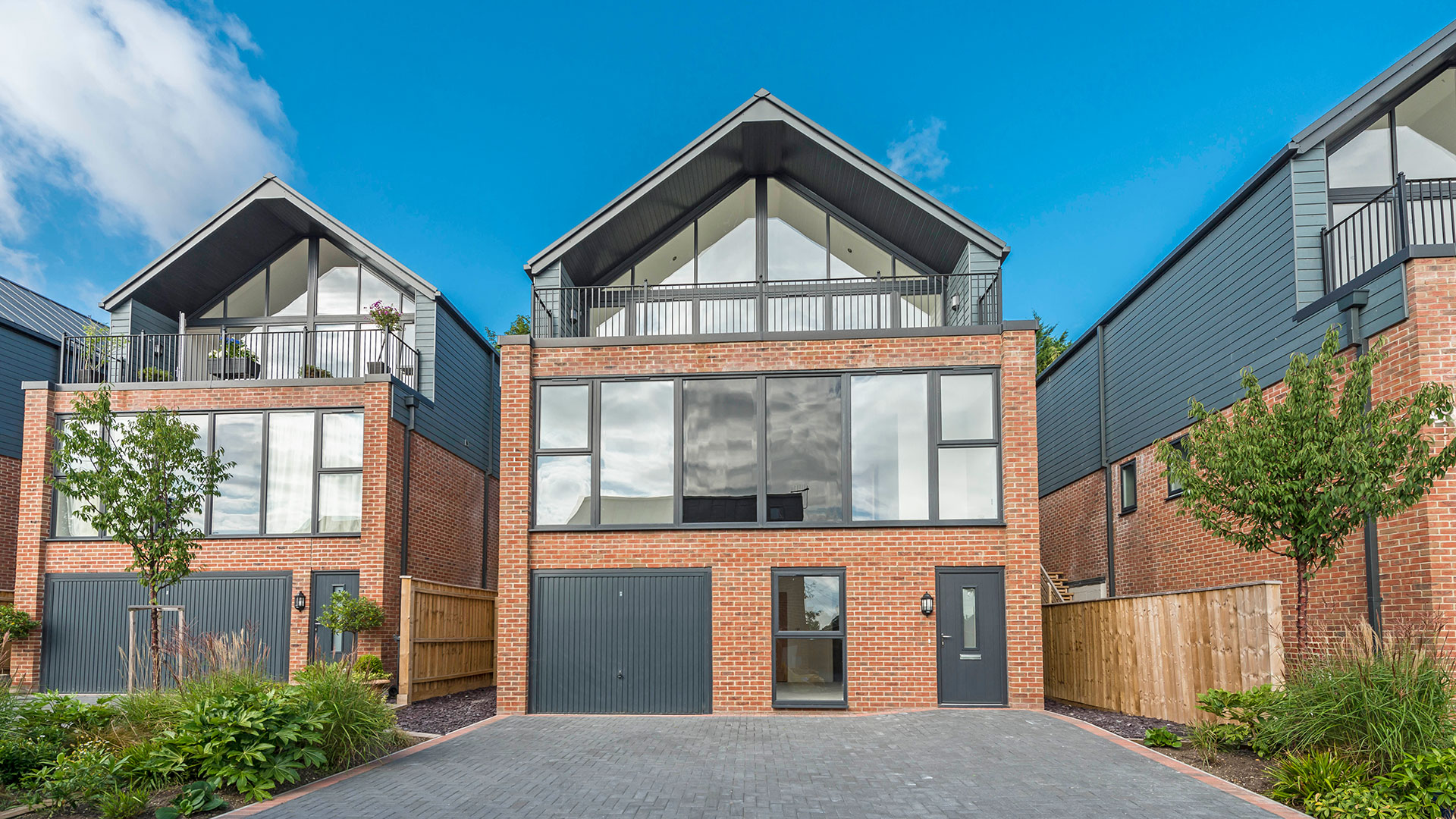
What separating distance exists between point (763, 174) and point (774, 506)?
5.38 metres

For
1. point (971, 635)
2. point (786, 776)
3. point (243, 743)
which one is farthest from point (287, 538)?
point (971, 635)

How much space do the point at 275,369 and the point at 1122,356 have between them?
15.5 metres

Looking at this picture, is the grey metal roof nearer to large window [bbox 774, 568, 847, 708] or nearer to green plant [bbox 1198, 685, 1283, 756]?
large window [bbox 774, 568, 847, 708]

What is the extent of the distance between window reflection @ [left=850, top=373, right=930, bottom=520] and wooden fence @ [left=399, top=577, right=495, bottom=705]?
6579 mm

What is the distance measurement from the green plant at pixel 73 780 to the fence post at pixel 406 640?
612 centimetres

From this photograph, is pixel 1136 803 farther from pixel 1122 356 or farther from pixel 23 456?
pixel 23 456

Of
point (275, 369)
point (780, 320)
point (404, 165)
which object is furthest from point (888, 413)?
point (404, 165)

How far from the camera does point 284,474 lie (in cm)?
1516

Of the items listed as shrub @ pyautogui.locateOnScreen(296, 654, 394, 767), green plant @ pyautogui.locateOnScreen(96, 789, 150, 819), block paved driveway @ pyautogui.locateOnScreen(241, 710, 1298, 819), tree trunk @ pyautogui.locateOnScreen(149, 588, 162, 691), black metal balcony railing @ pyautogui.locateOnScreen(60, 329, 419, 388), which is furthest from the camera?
black metal balcony railing @ pyautogui.locateOnScreen(60, 329, 419, 388)

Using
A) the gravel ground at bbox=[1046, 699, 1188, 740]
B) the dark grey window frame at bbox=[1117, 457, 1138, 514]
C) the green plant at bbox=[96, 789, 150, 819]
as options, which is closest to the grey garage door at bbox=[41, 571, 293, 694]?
the green plant at bbox=[96, 789, 150, 819]

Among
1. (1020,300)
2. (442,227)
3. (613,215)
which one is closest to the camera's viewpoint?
(613,215)

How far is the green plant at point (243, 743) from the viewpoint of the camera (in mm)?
6918

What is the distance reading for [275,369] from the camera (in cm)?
1678

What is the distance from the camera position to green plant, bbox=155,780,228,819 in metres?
6.39
